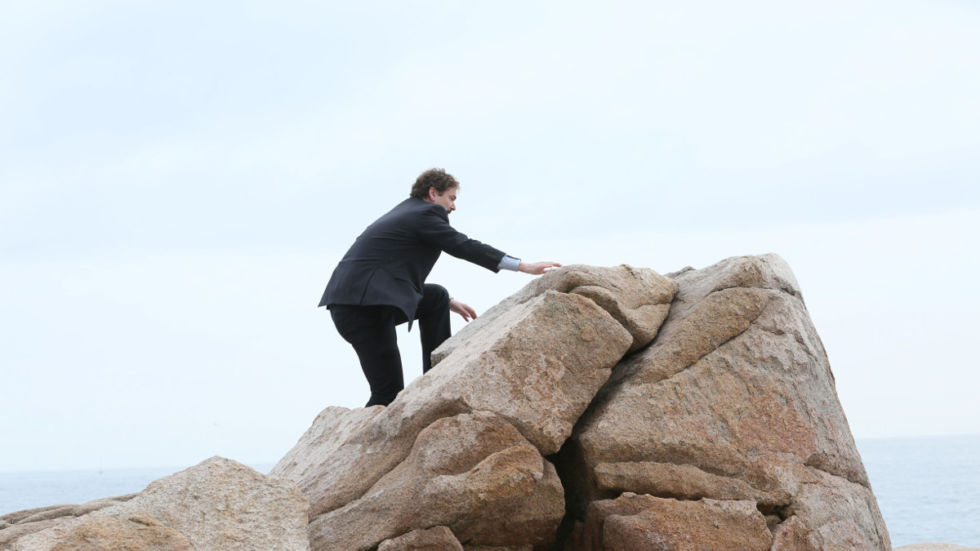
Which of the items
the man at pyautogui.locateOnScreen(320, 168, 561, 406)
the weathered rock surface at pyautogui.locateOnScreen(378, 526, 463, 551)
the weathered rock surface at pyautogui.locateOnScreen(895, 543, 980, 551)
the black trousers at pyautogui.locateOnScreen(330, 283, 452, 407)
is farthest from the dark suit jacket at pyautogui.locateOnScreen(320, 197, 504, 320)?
the weathered rock surface at pyautogui.locateOnScreen(895, 543, 980, 551)

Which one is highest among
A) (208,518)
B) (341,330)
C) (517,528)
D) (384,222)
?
(384,222)

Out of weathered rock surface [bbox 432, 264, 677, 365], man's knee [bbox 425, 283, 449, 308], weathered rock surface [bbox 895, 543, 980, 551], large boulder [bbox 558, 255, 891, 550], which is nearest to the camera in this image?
large boulder [bbox 558, 255, 891, 550]

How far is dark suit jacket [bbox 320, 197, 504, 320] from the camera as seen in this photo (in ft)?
26.2

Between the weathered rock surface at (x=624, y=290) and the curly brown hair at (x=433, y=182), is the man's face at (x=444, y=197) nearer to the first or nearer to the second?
the curly brown hair at (x=433, y=182)

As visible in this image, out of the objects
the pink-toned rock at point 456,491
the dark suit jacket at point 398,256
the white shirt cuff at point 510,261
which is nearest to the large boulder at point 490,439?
the pink-toned rock at point 456,491

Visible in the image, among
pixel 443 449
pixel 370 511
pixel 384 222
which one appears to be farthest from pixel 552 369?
pixel 384 222

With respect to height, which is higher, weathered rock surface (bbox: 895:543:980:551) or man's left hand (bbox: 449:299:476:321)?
man's left hand (bbox: 449:299:476:321)

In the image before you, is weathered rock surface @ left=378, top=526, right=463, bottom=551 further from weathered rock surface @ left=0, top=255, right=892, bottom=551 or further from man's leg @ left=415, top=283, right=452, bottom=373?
man's leg @ left=415, top=283, right=452, bottom=373

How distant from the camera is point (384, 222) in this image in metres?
8.20

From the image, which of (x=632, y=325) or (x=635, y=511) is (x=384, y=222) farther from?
(x=635, y=511)

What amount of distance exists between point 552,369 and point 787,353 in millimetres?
1869

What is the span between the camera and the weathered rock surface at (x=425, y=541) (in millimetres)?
6285

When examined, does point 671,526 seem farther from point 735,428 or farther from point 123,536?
point 123,536

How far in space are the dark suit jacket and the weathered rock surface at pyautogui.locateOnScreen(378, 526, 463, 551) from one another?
7.20 ft
